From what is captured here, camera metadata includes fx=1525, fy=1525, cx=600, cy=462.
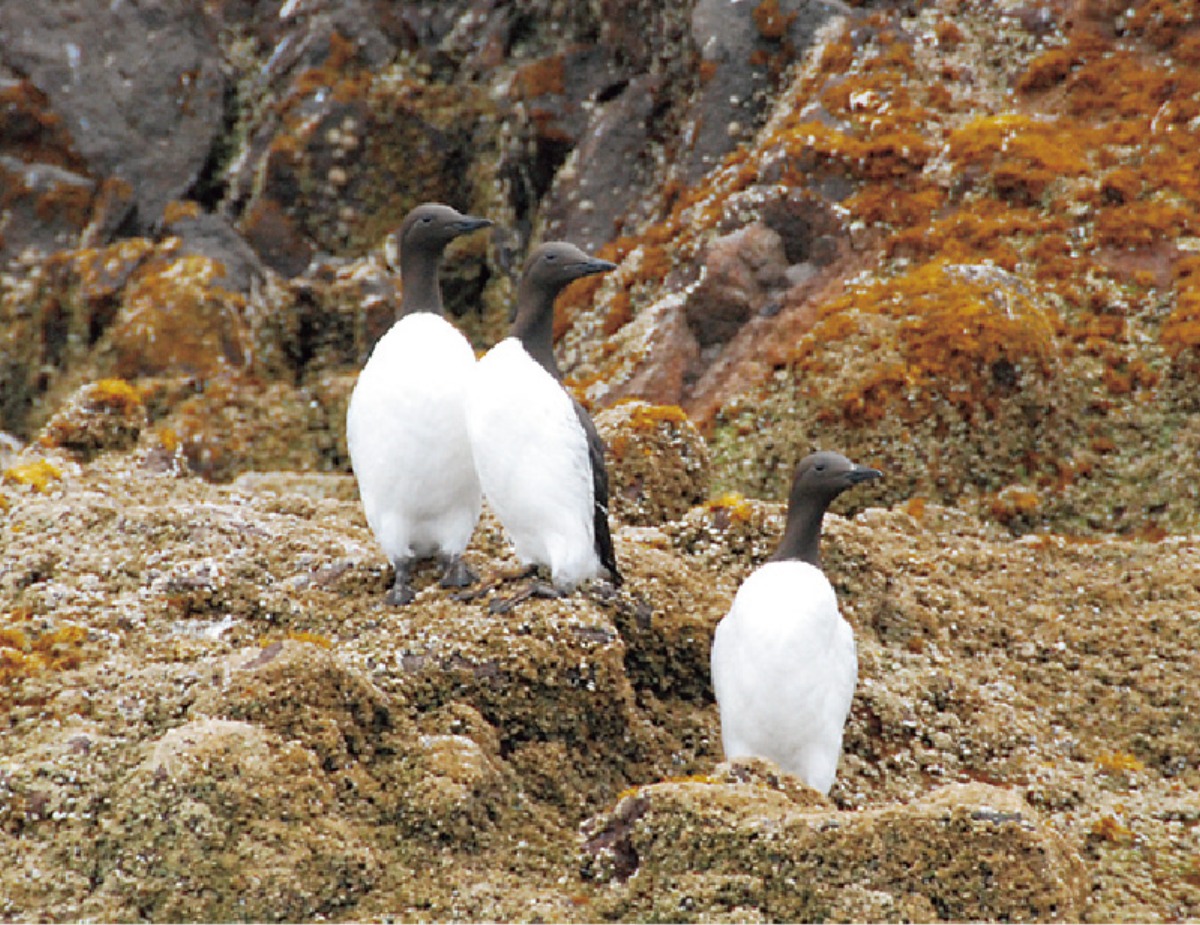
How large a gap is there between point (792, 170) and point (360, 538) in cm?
899

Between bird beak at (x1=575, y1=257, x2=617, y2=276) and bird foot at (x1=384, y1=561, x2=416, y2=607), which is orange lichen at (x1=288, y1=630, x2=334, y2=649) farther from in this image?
bird beak at (x1=575, y1=257, x2=617, y2=276)

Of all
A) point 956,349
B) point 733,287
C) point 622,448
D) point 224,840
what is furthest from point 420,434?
point 733,287

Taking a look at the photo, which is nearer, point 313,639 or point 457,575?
point 313,639

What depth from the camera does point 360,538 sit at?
12.0 meters

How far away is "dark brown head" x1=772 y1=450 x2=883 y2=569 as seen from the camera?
31.3 ft

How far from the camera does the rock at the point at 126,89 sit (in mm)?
24344

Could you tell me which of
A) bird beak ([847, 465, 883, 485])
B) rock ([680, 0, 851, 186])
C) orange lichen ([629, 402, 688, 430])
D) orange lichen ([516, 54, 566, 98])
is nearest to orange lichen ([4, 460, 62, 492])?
orange lichen ([629, 402, 688, 430])

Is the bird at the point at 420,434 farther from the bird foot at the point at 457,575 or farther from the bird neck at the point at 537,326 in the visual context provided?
the bird neck at the point at 537,326

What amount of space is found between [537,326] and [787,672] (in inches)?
109

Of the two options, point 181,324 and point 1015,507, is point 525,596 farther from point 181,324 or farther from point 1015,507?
point 181,324

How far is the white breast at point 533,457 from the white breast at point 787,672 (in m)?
1.14

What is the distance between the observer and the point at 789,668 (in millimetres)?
8953

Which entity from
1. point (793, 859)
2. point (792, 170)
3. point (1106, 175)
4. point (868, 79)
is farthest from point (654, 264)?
point (793, 859)

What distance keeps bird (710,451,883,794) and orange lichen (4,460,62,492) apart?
634cm
